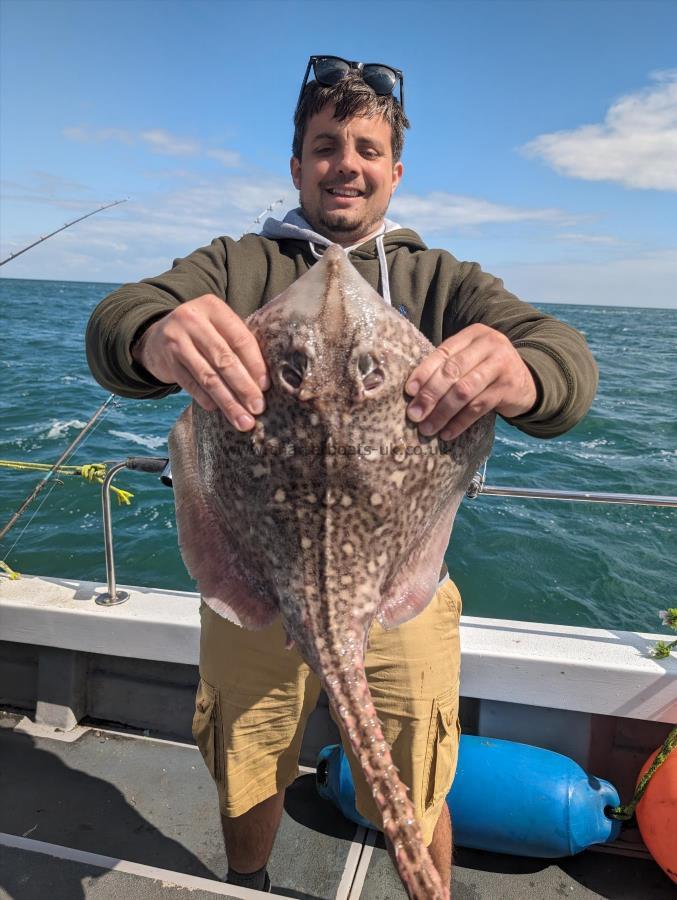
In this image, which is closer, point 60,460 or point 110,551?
point 110,551

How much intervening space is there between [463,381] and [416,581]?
0.66 metres

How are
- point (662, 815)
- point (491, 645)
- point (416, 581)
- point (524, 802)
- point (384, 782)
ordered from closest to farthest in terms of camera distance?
point (384, 782)
point (416, 581)
point (662, 815)
point (524, 802)
point (491, 645)

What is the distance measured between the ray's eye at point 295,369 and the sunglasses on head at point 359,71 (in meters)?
1.66

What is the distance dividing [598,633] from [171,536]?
26.3 feet

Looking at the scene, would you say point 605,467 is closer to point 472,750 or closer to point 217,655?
point 472,750

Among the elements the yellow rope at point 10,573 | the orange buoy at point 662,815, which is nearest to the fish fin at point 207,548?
the orange buoy at point 662,815

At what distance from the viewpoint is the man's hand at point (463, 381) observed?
5.42 feet

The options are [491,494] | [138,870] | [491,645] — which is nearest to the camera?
[138,870]

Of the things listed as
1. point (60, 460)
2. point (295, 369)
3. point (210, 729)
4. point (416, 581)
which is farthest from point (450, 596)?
point (60, 460)

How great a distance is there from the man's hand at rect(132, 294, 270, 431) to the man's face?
120cm

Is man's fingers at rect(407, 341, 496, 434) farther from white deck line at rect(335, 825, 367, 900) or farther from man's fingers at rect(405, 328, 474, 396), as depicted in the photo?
white deck line at rect(335, 825, 367, 900)

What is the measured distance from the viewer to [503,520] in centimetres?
1204

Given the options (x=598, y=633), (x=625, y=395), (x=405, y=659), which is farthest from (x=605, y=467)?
(x=405, y=659)

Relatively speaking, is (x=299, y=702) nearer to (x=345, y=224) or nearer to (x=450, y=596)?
(x=450, y=596)
